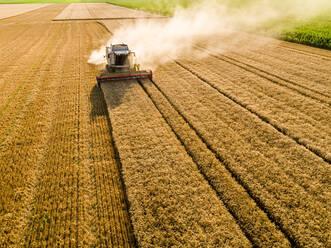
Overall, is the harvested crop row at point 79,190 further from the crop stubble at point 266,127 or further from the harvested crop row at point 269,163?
the harvested crop row at point 269,163

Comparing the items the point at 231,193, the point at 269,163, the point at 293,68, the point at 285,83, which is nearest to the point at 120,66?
the point at 269,163

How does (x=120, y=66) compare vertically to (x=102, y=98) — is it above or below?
above

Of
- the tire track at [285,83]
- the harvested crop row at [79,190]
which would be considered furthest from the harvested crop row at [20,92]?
the tire track at [285,83]

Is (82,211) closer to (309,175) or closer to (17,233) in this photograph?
(17,233)

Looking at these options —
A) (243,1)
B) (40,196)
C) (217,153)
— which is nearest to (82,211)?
(40,196)

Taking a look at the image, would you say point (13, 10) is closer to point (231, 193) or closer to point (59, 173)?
point (59, 173)

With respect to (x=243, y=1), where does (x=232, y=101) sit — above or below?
below
